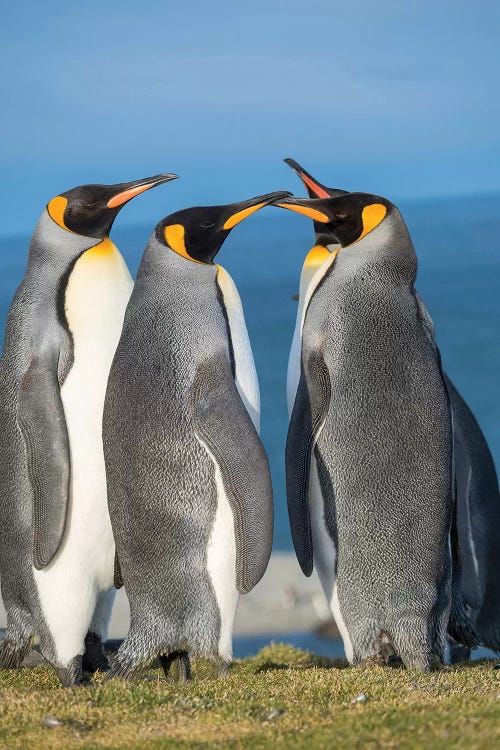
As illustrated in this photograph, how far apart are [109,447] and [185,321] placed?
2.24ft

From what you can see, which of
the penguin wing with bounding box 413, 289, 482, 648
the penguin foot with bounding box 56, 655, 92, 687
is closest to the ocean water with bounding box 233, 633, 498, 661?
the penguin wing with bounding box 413, 289, 482, 648

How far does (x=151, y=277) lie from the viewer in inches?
202

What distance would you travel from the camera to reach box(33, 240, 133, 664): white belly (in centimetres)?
507

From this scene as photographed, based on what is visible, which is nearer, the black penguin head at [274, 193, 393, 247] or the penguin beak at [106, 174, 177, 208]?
the black penguin head at [274, 193, 393, 247]

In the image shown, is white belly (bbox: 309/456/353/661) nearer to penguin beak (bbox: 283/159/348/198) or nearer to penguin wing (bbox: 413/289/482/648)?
penguin wing (bbox: 413/289/482/648)

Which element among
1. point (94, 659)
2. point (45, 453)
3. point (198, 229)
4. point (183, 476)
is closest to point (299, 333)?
point (198, 229)

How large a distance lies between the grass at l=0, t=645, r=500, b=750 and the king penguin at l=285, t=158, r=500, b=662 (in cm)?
128

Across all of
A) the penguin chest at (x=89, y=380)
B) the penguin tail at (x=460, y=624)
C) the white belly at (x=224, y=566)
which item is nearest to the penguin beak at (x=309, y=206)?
the penguin chest at (x=89, y=380)

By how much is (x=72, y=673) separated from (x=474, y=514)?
2453 mm

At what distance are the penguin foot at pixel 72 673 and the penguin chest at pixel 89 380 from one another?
57 cm

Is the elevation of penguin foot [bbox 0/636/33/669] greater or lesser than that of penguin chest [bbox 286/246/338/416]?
lesser

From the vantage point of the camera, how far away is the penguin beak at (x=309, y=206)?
18.5 ft

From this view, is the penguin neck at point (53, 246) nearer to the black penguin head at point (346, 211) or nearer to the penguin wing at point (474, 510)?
the black penguin head at point (346, 211)

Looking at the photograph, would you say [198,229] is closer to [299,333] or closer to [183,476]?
[299,333]
